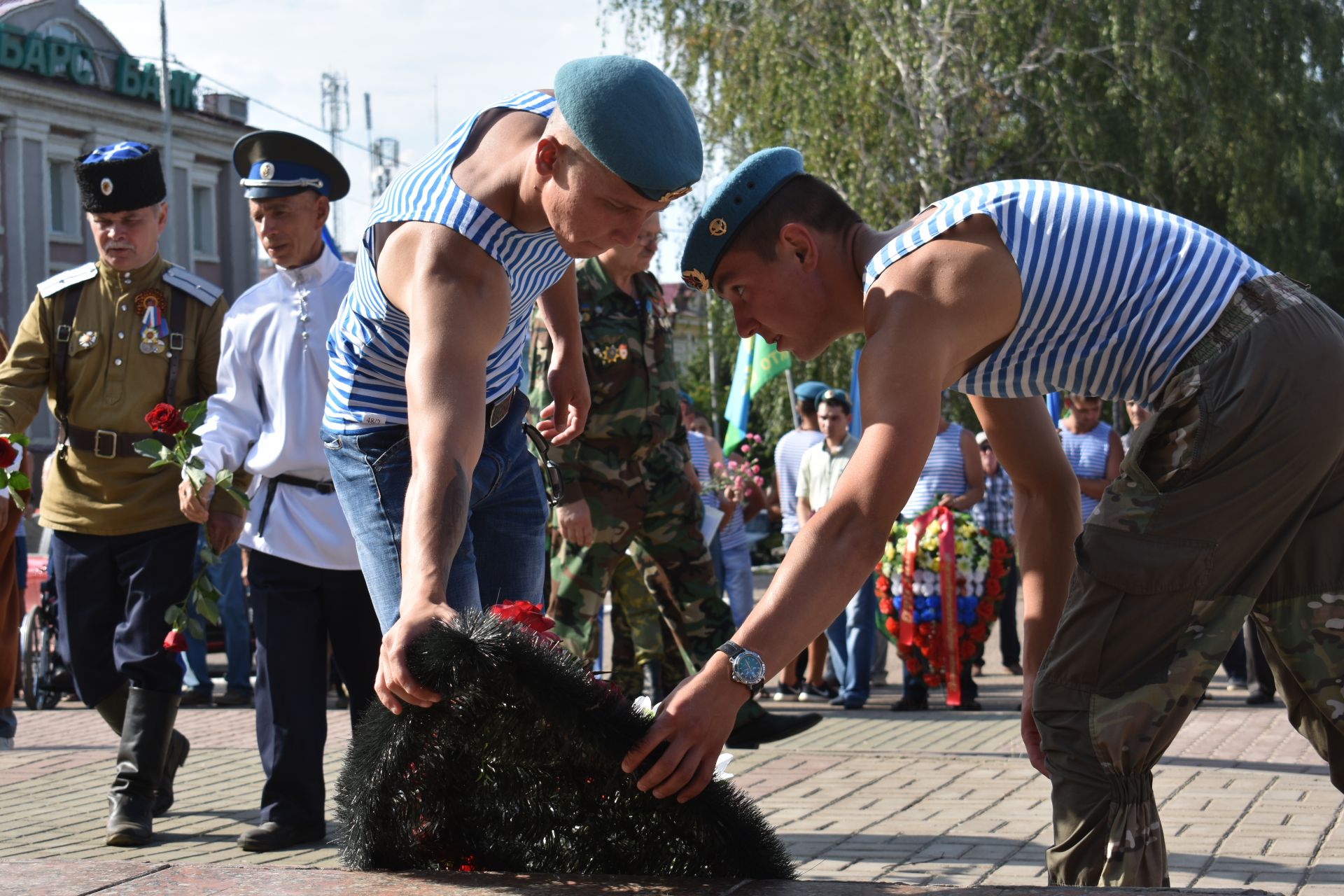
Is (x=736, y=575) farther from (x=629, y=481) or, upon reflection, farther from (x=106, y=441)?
(x=106, y=441)

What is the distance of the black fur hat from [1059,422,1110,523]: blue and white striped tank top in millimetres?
6203

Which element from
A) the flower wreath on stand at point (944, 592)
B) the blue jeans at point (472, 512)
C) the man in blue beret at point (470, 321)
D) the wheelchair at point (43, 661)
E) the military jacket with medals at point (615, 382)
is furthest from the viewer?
the wheelchair at point (43, 661)

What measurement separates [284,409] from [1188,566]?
3459mm

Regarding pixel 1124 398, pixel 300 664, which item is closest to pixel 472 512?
pixel 1124 398

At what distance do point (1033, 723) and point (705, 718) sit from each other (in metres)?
1.13

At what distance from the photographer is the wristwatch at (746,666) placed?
8.04 ft

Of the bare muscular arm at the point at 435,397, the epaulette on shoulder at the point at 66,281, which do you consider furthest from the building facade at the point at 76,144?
the bare muscular arm at the point at 435,397

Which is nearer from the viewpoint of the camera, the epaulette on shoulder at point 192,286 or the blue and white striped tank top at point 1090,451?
the epaulette on shoulder at point 192,286

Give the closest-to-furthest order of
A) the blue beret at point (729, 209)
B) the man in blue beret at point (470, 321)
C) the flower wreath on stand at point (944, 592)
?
1. the man in blue beret at point (470, 321)
2. the blue beret at point (729, 209)
3. the flower wreath on stand at point (944, 592)

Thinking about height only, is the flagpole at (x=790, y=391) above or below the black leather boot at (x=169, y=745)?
above

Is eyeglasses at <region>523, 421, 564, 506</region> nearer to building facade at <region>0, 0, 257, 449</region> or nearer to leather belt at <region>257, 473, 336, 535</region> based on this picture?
leather belt at <region>257, 473, 336, 535</region>

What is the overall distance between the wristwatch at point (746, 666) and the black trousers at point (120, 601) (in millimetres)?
3703

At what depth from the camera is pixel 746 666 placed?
2457mm

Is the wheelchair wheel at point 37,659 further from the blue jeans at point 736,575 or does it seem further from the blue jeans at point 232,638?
the blue jeans at point 736,575
